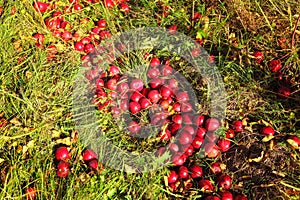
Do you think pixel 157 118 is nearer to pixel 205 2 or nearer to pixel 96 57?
pixel 96 57

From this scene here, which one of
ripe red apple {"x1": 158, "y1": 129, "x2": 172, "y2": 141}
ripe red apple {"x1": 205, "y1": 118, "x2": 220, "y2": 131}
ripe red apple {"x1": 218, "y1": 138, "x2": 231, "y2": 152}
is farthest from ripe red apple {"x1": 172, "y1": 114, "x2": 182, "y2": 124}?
ripe red apple {"x1": 218, "y1": 138, "x2": 231, "y2": 152}

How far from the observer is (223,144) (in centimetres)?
284

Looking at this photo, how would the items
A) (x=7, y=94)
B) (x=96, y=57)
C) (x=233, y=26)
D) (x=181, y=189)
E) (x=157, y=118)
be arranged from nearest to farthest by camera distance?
(x=181, y=189), (x=157, y=118), (x=7, y=94), (x=96, y=57), (x=233, y=26)

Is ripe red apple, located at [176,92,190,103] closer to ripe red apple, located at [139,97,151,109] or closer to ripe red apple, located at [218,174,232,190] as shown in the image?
ripe red apple, located at [139,97,151,109]

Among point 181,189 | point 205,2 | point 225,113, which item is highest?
point 205,2

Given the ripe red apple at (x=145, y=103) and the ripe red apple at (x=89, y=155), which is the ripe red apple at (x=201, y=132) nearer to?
the ripe red apple at (x=145, y=103)

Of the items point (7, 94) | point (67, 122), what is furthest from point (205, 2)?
point (7, 94)

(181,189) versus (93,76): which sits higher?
(93,76)

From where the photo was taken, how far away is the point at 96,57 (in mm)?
3352

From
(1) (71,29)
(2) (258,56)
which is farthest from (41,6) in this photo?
(2) (258,56)

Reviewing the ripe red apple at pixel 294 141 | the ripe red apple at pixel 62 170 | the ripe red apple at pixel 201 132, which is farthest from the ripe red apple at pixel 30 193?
the ripe red apple at pixel 294 141

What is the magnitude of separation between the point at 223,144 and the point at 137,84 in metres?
0.87

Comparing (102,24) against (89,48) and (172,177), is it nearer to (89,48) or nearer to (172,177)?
(89,48)

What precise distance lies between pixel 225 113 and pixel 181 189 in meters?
0.76
